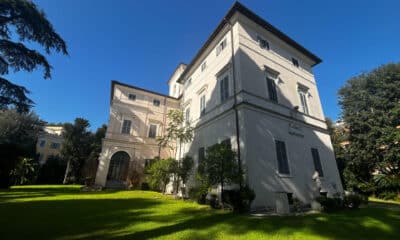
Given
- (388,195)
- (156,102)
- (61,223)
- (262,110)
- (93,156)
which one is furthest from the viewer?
(93,156)

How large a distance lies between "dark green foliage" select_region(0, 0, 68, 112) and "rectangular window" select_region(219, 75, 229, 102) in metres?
14.1

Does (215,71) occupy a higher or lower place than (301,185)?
higher

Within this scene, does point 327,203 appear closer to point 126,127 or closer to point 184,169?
point 184,169

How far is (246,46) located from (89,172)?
66.4 ft

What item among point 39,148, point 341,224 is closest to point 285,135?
point 341,224

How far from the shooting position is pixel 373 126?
59.9ft

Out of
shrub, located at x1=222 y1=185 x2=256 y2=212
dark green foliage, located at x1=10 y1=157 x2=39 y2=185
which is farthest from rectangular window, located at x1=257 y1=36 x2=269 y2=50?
dark green foliage, located at x1=10 y1=157 x2=39 y2=185

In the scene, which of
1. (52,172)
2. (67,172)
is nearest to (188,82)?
(67,172)

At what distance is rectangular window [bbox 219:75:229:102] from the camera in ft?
39.0

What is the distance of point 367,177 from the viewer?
18625 mm

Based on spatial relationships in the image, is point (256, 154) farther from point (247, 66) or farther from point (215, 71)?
point (215, 71)

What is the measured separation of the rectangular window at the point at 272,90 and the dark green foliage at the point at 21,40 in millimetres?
17282

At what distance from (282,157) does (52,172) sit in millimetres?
33916

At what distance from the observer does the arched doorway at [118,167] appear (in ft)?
61.3
